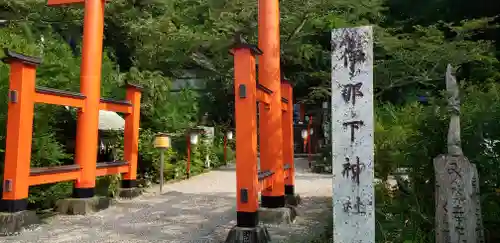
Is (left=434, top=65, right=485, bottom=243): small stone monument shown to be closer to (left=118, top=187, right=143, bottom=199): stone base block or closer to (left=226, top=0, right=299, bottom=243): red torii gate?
(left=226, top=0, right=299, bottom=243): red torii gate

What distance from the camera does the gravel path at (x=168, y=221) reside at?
5.52 metres

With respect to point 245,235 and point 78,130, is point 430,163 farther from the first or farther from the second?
point 78,130

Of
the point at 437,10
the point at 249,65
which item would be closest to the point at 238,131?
the point at 249,65

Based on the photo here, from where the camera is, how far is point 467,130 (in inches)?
181

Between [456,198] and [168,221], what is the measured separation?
14.1ft

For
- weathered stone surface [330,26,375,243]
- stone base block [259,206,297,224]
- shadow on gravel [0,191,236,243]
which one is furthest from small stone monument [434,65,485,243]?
shadow on gravel [0,191,236,243]

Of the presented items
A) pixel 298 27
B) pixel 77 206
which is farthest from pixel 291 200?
pixel 298 27

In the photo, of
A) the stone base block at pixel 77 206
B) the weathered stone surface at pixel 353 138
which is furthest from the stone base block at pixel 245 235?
the stone base block at pixel 77 206

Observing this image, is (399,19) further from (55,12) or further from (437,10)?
(55,12)

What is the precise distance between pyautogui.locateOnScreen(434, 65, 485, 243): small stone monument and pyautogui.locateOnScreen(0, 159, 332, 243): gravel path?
1.79 meters

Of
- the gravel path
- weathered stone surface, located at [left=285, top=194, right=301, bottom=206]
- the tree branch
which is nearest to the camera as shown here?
the gravel path

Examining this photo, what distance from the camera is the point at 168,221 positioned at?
6.53 metres

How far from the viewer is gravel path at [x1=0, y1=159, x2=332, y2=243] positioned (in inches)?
217

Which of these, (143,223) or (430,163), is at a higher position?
(430,163)
